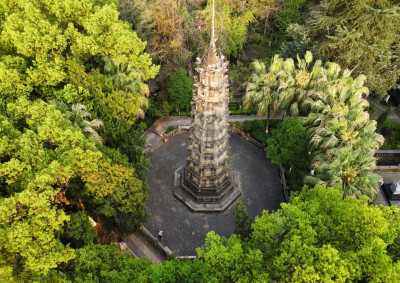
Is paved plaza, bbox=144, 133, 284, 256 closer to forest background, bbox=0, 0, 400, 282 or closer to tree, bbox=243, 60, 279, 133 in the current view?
forest background, bbox=0, 0, 400, 282

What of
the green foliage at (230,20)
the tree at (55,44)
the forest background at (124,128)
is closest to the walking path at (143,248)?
the forest background at (124,128)

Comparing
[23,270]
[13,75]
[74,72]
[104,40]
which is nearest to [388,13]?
[104,40]

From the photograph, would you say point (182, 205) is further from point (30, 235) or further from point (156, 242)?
point (30, 235)

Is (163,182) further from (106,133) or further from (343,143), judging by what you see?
(343,143)

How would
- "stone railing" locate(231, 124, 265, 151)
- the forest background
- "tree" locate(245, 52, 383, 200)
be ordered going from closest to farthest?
1. the forest background
2. "tree" locate(245, 52, 383, 200)
3. "stone railing" locate(231, 124, 265, 151)

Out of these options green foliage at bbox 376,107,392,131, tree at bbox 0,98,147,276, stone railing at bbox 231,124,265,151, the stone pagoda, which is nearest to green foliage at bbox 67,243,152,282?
tree at bbox 0,98,147,276

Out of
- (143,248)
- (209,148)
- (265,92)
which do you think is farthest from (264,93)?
(143,248)

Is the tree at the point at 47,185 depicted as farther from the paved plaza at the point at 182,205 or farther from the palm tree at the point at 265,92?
the palm tree at the point at 265,92

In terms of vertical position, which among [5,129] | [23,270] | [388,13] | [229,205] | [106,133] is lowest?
[229,205]
